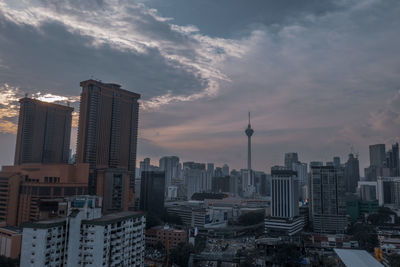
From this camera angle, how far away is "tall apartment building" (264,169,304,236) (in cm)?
5826

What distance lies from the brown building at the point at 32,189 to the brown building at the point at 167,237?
482 inches

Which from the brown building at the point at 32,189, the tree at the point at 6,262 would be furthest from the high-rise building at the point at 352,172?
the tree at the point at 6,262

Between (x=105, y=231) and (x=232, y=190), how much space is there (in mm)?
126479

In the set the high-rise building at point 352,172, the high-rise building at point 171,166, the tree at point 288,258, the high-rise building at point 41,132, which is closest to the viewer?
the tree at point 288,258

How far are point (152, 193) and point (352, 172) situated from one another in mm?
97228

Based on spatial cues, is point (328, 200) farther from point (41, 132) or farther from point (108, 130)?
point (41, 132)

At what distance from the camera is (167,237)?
4412 cm

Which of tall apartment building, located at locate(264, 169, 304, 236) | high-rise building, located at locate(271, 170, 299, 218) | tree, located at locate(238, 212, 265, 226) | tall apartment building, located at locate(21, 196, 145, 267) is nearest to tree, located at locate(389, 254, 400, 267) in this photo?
tall apartment building, located at locate(264, 169, 304, 236)

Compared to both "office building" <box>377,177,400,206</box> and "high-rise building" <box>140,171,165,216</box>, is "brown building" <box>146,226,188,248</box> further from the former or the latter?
"office building" <box>377,177,400,206</box>

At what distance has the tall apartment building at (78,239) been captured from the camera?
18797mm

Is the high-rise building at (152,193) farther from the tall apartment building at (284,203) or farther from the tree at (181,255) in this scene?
the tree at (181,255)

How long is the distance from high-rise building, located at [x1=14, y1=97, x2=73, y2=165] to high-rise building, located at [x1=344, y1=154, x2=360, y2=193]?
110546 mm

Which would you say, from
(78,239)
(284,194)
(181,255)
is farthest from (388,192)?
(78,239)

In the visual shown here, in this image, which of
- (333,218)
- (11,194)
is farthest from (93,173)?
(333,218)
